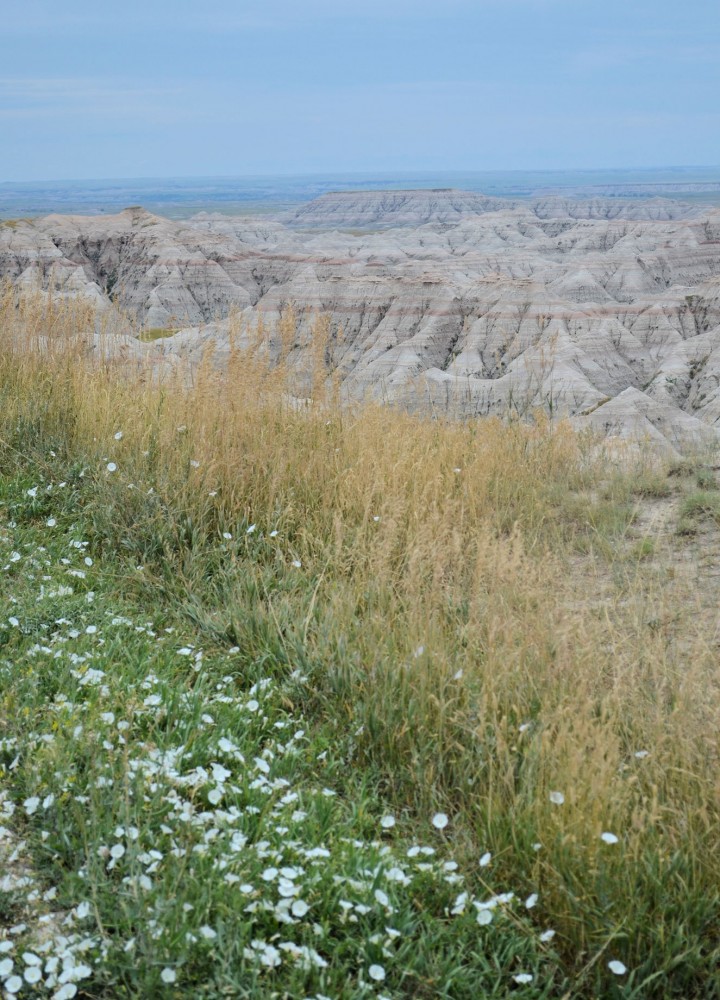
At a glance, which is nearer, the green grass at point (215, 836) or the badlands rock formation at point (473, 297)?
the green grass at point (215, 836)

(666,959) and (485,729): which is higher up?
(485,729)

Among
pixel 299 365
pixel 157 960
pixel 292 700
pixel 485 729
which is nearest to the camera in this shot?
pixel 157 960

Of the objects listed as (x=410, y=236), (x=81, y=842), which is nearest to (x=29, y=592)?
(x=81, y=842)

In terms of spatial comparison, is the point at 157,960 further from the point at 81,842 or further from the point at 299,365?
the point at 299,365

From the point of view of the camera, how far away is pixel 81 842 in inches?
115

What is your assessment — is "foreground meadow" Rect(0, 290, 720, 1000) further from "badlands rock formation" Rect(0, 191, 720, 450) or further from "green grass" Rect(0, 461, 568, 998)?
"badlands rock formation" Rect(0, 191, 720, 450)

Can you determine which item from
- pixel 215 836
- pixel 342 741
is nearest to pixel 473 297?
pixel 342 741

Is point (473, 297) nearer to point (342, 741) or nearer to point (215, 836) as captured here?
point (342, 741)

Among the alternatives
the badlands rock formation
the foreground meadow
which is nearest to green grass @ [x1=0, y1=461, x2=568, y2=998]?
the foreground meadow

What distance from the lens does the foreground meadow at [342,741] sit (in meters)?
2.64

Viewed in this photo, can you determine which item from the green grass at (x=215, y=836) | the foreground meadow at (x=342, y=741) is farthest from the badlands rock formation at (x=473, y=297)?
the green grass at (x=215, y=836)

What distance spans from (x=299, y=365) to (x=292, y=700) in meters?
3.45

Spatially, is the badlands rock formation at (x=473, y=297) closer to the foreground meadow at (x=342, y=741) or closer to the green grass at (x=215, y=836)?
the foreground meadow at (x=342, y=741)

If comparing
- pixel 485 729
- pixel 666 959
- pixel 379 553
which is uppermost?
pixel 379 553
